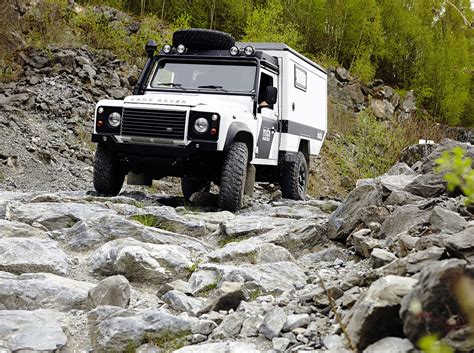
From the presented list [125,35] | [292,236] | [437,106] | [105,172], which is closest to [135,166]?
[105,172]

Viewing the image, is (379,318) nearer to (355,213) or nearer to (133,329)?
(133,329)

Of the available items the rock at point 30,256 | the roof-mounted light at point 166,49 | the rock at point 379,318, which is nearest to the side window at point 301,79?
the roof-mounted light at point 166,49

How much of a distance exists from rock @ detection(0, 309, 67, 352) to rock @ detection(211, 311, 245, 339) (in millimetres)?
889

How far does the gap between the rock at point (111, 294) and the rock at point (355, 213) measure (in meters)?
2.37

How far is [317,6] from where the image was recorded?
38.7 m

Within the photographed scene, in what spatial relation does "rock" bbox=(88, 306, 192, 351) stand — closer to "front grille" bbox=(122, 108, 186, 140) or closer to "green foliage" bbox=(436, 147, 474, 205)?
"green foliage" bbox=(436, 147, 474, 205)

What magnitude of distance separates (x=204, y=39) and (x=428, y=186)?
4.46 meters

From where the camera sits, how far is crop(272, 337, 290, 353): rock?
3.00 metres

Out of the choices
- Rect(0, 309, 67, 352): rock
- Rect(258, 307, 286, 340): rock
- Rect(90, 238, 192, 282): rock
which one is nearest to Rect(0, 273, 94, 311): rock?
Rect(0, 309, 67, 352): rock

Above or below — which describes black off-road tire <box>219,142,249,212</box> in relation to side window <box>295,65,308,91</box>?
below

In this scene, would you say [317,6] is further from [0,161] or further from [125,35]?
[0,161]

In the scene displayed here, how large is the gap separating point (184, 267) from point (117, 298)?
3.38 feet

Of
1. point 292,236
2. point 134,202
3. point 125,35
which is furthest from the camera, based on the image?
point 125,35

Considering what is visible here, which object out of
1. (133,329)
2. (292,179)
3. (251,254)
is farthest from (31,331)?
(292,179)
